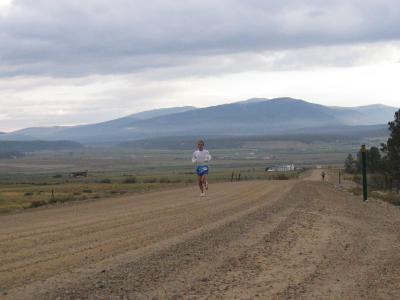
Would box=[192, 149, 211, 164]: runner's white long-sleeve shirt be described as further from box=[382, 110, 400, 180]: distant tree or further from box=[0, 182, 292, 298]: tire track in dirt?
box=[382, 110, 400, 180]: distant tree

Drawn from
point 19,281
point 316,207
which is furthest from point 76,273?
point 316,207

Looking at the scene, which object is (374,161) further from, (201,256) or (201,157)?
(201,256)

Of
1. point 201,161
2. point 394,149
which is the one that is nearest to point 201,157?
point 201,161

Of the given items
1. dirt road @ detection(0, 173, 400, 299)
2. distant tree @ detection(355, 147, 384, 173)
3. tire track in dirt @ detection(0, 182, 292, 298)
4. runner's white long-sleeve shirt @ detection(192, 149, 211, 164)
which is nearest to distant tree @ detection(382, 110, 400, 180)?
distant tree @ detection(355, 147, 384, 173)

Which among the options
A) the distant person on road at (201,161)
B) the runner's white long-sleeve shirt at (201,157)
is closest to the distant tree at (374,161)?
the distant person on road at (201,161)

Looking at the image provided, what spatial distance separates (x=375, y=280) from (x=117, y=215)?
29.3 ft

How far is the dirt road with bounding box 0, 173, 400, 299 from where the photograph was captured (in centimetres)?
853

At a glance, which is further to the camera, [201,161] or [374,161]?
[374,161]

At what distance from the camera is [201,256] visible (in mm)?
10672

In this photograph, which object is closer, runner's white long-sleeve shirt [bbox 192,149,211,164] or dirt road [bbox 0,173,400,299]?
dirt road [bbox 0,173,400,299]

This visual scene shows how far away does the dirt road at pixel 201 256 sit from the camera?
28.0 ft

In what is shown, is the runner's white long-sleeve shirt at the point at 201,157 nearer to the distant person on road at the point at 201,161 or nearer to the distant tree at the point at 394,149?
the distant person on road at the point at 201,161

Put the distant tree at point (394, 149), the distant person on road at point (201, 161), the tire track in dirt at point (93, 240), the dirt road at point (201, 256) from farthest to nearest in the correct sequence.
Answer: the distant tree at point (394, 149), the distant person on road at point (201, 161), the tire track in dirt at point (93, 240), the dirt road at point (201, 256)

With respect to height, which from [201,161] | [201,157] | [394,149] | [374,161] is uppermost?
[201,157]
